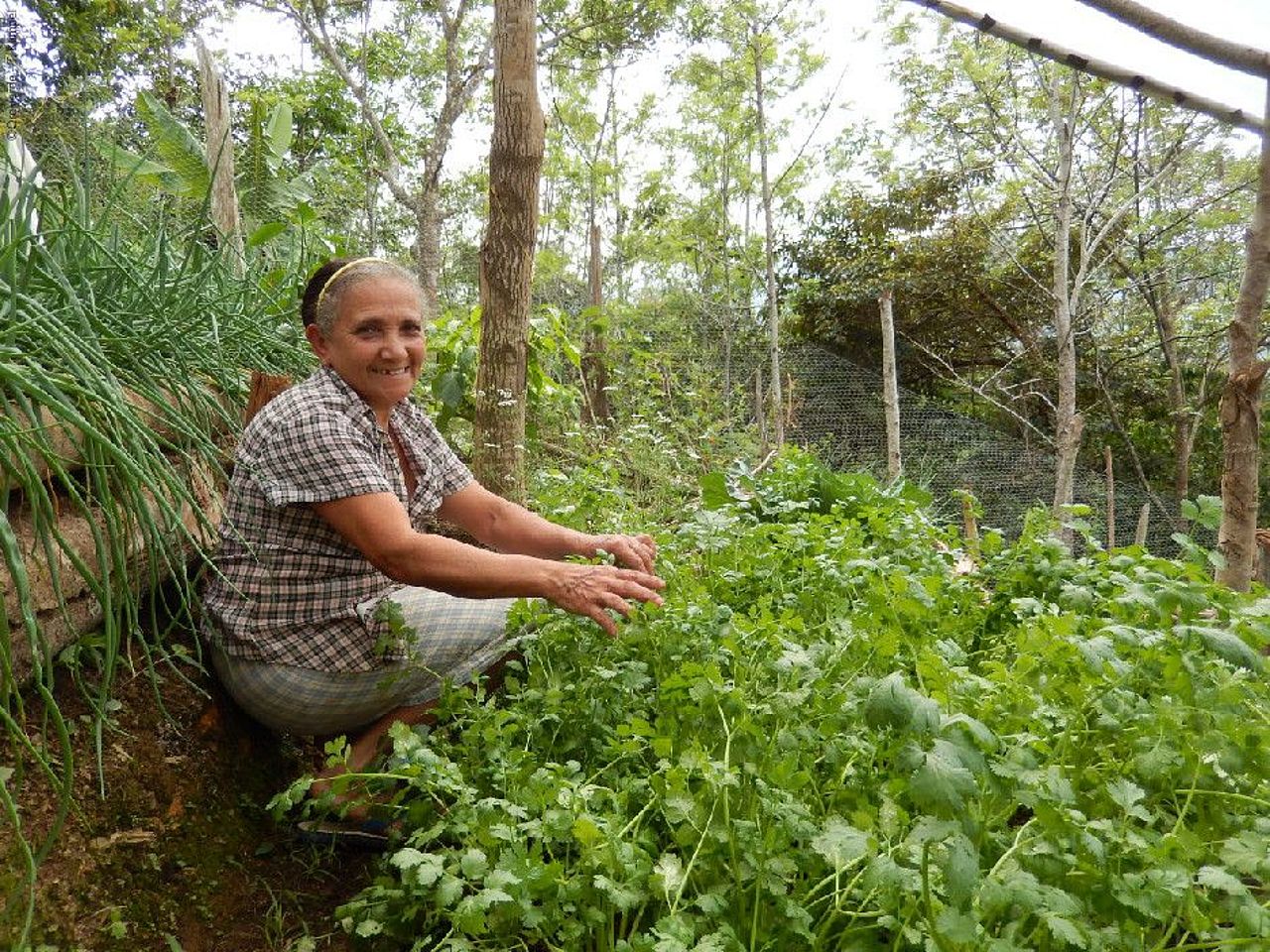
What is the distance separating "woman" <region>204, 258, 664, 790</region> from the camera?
1691 millimetres

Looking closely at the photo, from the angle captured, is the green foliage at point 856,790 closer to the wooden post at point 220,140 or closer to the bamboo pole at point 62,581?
the bamboo pole at point 62,581

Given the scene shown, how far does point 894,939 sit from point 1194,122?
9.95 m

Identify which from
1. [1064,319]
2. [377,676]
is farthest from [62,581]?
[1064,319]

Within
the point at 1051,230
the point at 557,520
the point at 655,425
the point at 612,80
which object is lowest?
the point at 557,520

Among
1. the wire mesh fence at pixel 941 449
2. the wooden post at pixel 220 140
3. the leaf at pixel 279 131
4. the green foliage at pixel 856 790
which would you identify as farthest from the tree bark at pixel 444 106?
the green foliage at pixel 856 790

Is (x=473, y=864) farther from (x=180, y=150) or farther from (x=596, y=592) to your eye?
(x=180, y=150)

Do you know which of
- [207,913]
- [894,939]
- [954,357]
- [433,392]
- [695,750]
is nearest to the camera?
[894,939]

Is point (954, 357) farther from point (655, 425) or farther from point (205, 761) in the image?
point (205, 761)

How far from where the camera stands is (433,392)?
4.42m

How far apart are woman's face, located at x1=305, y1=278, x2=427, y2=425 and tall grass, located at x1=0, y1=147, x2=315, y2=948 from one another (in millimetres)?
329

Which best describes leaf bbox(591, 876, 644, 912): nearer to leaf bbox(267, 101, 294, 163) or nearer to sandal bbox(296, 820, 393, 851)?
sandal bbox(296, 820, 393, 851)

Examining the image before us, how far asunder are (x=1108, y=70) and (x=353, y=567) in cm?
177

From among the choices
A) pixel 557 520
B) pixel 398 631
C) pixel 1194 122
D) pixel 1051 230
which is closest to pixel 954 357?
pixel 1051 230

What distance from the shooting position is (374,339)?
6.38ft
